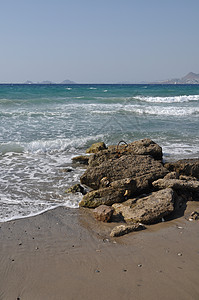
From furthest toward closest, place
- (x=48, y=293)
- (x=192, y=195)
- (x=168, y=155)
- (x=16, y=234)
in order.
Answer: (x=168, y=155) → (x=192, y=195) → (x=16, y=234) → (x=48, y=293)

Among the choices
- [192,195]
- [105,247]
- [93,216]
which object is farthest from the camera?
[192,195]

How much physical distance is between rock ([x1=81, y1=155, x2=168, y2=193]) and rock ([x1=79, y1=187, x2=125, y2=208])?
45cm

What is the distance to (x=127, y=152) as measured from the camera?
723 cm

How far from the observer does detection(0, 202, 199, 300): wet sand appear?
307 cm

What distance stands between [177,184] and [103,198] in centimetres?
144

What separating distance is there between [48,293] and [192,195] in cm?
356

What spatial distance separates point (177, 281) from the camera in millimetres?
3201

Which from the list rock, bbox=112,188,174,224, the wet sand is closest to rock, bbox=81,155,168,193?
rock, bbox=112,188,174,224

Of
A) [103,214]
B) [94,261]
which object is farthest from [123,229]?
[94,261]

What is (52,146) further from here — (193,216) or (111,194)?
(193,216)

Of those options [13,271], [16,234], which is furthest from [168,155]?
[13,271]

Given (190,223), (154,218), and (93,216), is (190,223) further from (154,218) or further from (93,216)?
(93,216)

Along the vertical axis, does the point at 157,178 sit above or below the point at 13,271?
above

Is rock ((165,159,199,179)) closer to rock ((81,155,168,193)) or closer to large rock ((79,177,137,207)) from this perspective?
rock ((81,155,168,193))
